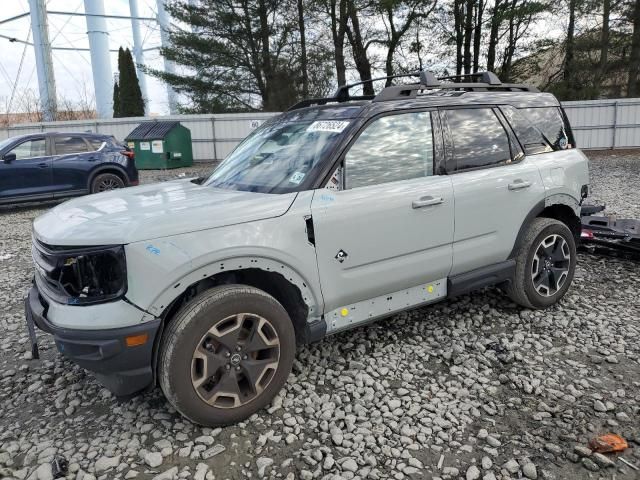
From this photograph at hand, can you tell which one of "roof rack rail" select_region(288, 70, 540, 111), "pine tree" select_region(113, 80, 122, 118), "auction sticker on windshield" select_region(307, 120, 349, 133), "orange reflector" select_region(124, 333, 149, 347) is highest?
"pine tree" select_region(113, 80, 122, 118)

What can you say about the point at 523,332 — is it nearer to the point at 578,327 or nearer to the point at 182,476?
the point at 578,327

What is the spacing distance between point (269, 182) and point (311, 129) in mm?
539

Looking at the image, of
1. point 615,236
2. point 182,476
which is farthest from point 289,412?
point 615,236

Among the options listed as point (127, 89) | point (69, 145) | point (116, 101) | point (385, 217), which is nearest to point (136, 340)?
point (385, 217)

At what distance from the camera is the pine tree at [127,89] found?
25828 millimetres

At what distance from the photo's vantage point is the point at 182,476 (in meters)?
2.49

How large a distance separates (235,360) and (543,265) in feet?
9.19

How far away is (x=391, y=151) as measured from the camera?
3438 millimetres

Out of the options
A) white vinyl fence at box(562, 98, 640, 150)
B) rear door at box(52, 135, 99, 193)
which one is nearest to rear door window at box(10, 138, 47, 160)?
rear door at box(52, 135, 99, 193)

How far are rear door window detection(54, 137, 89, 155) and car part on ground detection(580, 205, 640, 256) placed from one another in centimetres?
964

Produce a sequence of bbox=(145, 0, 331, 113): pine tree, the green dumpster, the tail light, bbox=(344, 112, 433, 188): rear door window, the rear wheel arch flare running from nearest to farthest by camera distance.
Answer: bbox=(344, 112, 433, 188): rear door window
the tail light
the rear wheel arch flare
the green dumpster
bbox=(145, 0, 331, 113): pine tree

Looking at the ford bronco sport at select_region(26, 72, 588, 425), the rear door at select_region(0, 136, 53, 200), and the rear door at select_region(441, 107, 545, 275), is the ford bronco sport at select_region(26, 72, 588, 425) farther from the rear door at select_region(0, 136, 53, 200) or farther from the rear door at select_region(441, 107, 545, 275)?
the rear door at select_region(0, 136, 53, 200)

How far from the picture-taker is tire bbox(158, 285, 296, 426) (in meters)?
2.62

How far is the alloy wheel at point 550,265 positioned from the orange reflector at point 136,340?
3106mm
